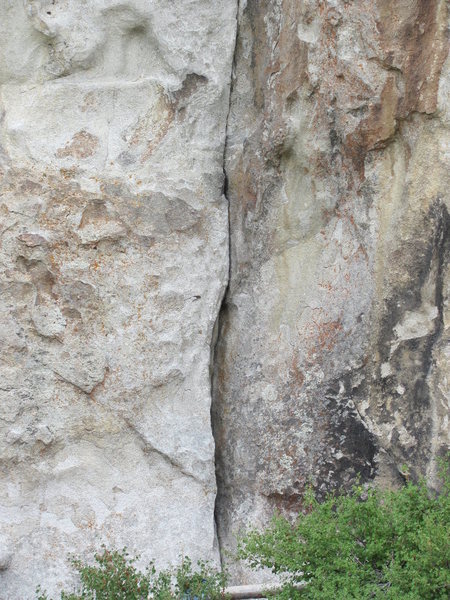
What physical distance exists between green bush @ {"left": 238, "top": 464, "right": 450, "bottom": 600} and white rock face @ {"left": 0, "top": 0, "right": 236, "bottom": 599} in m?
1.03

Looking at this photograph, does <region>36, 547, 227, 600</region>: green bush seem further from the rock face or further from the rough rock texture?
the rough rock texture

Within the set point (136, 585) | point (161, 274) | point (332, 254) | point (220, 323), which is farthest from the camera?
point (220, 323)

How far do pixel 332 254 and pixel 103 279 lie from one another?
1044 mm

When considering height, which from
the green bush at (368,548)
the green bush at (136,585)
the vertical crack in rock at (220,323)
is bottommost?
the green bush at (136,585)

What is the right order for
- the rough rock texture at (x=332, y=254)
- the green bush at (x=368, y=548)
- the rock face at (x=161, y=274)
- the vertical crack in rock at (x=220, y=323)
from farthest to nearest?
1. the vertical crack in rock at (x=220, y=323)
2. the rock face at (x=161, y=274)
3. the rough rock texture at (x=332, y=254)
4. the green bush at (x=368, y=548)

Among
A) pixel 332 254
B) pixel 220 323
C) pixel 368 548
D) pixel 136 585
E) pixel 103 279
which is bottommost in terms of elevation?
pixel 136 585

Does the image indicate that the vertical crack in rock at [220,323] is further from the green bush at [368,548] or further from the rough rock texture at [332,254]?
the green bush at [368,548]

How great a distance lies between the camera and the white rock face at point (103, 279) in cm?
471

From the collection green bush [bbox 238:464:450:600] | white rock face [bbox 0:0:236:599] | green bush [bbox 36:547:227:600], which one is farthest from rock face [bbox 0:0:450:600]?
green bush [bbox 238:464:450:600]

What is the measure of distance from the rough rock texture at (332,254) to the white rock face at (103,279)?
0.20m

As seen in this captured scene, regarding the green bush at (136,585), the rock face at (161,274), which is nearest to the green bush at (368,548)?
the green bush at (136,585)

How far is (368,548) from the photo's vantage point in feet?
12.2

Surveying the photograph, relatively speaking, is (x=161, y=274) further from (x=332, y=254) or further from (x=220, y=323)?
(x=332, y=254)

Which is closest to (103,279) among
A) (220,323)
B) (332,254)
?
(220,323)
